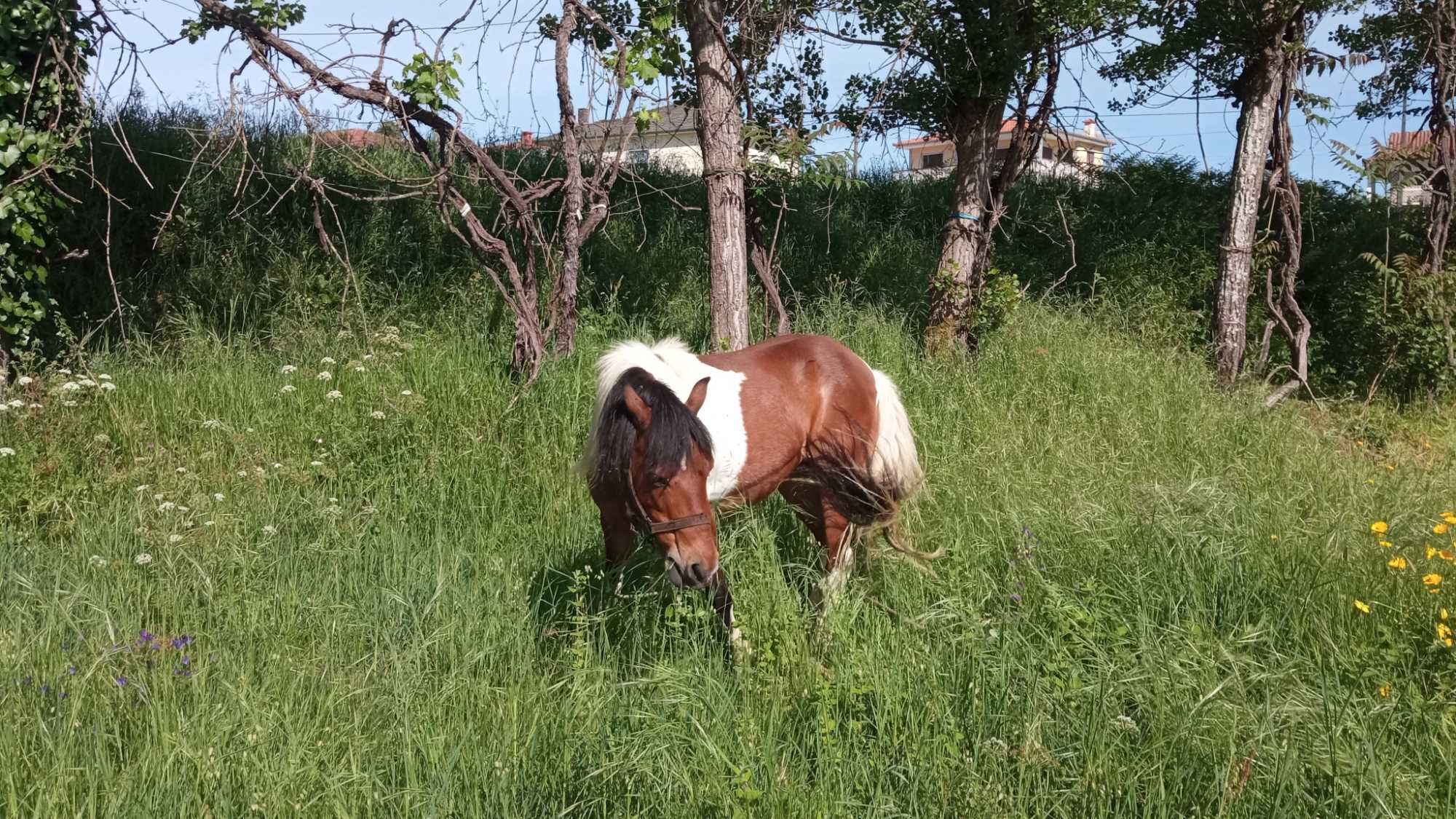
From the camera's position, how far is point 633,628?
374 centimetres

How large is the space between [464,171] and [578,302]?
7.87 feet

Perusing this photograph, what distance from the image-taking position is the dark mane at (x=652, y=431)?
3.34 meters

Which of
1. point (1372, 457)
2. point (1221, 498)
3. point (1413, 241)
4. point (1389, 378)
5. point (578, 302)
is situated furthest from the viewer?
point (1413, 241)

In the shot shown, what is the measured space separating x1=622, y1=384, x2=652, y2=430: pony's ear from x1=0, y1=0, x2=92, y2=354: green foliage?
458 cm

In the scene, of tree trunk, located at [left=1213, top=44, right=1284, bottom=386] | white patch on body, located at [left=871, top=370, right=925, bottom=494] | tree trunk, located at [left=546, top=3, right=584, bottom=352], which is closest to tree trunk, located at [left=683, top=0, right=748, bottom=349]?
tree trunk, located at [left=546, top=3, right=584, bottom=352]

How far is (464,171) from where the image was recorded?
933 centimetres

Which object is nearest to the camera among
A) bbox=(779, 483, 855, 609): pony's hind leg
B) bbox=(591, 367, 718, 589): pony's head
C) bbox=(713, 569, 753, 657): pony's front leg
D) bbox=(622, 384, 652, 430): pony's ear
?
bbox=(591, 367, 718, 589): pony's head

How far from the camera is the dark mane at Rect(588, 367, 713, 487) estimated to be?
3.34 metres

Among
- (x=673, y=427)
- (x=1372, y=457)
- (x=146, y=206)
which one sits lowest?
(x=1372, y=457)

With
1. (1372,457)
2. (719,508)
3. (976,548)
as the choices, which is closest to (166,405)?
(719,508)

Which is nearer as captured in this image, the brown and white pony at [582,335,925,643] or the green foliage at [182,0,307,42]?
the brown and white pony at [582,335,925,643]

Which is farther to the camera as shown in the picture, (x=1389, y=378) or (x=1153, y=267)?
(x=1153, y=267)

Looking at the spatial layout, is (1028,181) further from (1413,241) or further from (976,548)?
(976,548)

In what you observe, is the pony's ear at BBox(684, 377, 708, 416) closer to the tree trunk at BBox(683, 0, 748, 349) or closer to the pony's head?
the pony's head
